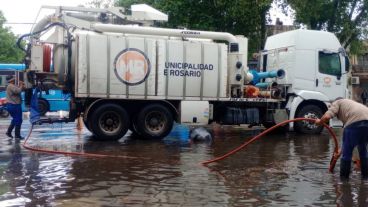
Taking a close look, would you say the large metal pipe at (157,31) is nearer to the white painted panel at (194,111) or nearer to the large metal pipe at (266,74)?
the large metal pipe at (266,74)

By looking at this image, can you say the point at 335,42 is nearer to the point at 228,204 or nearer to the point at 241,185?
the point at 241,185

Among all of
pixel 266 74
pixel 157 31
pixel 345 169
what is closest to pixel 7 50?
pixel 266 74

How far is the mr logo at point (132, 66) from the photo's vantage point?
13398 mm

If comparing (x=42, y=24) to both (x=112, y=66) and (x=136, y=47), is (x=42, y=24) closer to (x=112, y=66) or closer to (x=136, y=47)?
(x=112, y=66)

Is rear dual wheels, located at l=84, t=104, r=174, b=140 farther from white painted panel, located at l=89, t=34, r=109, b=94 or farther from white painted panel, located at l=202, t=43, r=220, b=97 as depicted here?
white painted panel, located at l=202, t=43, r=220, b=97

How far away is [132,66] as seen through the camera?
13.6 meters

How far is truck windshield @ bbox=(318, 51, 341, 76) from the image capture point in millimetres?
16016

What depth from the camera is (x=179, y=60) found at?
551 inches

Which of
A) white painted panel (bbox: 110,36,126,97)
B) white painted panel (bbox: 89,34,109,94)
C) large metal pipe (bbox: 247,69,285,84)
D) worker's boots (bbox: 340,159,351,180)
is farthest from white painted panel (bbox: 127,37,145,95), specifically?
worker's boots (bbox: 340,159,351,180)

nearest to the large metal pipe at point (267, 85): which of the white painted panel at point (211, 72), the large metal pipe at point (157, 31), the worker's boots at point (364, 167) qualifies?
the large metal pipe at point (157, 31)

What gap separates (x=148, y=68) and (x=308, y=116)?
18.3ft

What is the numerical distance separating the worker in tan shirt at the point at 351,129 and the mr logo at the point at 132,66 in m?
6.45

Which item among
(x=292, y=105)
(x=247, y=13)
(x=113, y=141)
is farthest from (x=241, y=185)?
(x=247, y=13)

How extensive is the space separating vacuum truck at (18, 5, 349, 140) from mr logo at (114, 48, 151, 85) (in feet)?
0.09
